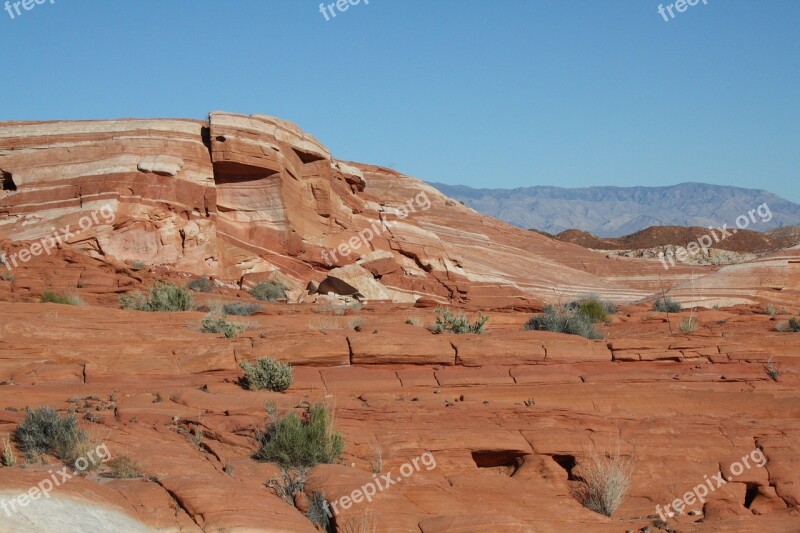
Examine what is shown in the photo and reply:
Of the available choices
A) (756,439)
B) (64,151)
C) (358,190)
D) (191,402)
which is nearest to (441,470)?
(191,402)

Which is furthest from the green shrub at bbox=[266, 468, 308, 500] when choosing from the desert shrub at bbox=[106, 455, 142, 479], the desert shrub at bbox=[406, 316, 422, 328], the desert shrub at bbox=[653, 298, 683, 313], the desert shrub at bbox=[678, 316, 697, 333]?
the desert shrub at bbox=[653, 298, 683, 313]

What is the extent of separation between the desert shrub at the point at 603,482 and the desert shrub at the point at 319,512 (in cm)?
298

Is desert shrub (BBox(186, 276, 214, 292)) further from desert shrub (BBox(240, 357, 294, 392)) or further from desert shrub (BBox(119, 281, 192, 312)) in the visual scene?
desert shrub (BBox(240, 357, 294, 392))

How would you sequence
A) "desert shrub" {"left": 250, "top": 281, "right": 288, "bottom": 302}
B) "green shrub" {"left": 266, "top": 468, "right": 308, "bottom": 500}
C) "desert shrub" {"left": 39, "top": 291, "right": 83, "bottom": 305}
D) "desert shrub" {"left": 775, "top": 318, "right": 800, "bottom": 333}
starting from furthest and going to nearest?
"desert shrub" {"left": 250, "top": 281, "right": 288, "bottom": 302}
"desert shrub" {"left": 39, "top": 291, "right": 83, "bottom": 305}
"desert shrub" {"left": 775, "top": 318, "right": 800, "bottom": 333}
"green shrub" {"left": 266, "top": 468, "right": 308, "bottom": 500}

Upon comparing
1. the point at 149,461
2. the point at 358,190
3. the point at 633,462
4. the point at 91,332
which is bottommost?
the point at 633,462

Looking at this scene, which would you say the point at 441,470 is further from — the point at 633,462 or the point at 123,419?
the point at 123,419

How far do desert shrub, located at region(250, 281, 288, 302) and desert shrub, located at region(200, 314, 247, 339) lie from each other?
8.45m

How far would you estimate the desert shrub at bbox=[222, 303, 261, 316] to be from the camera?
15.8 m

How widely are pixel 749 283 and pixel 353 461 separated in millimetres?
16903

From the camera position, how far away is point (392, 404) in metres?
10.6

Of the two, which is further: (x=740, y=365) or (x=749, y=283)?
(x=749, y=283)

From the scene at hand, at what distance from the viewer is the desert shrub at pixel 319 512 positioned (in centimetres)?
765

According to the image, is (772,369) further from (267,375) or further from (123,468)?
(123,468)

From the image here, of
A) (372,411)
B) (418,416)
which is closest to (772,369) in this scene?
(418,416)
